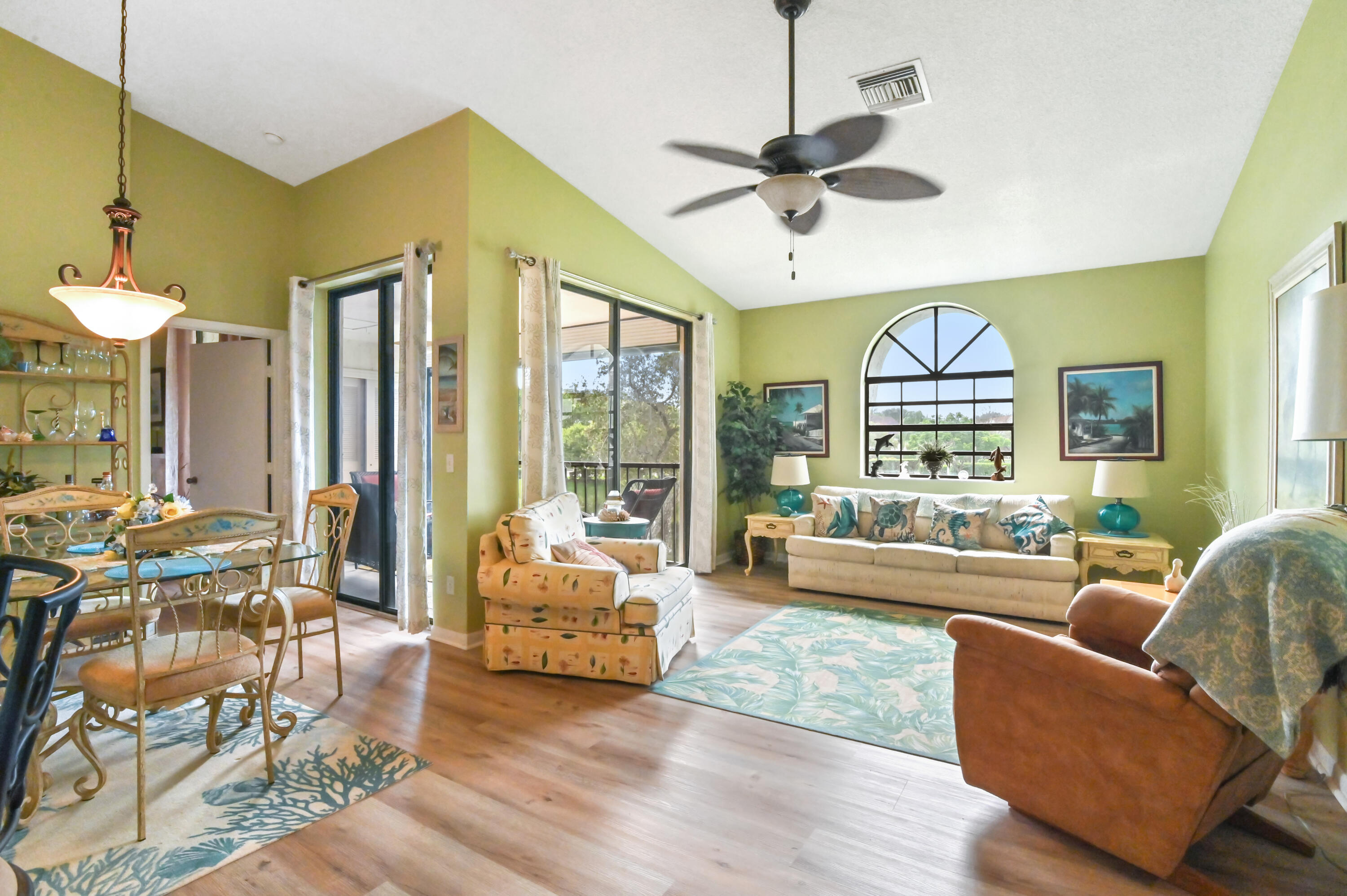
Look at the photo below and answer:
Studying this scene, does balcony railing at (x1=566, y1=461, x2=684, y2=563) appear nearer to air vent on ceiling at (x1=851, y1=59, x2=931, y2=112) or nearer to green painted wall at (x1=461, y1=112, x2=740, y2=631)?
green painted wall at (x1=461, y1=112, x2=740, y2=631)

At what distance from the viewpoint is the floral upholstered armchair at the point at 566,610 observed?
3350 mm

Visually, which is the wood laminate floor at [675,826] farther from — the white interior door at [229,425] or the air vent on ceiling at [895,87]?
A: the air vent on ceiling at [895,87]

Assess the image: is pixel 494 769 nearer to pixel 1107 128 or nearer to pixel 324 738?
pixel 324 738

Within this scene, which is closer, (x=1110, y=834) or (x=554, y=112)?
(x=1110, y=834)

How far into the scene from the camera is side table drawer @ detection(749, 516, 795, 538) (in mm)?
5805

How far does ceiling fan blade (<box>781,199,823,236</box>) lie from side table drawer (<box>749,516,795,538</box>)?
3183mm

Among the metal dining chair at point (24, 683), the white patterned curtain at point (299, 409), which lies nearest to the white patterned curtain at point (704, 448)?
the white patterned curtain at point (299, 409)

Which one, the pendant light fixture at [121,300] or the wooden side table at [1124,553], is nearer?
the pendant light fixture at [121,300]

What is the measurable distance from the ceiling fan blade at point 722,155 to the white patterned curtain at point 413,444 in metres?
2.12

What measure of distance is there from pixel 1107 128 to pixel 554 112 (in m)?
3.08

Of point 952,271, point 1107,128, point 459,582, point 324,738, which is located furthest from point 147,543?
point 952,271

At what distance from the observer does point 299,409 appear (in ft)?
15.6

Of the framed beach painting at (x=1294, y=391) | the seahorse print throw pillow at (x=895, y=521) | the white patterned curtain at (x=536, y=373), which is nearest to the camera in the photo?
the framed beach painting at (x=1294, y=391)

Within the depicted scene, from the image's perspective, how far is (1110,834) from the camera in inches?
75.0
